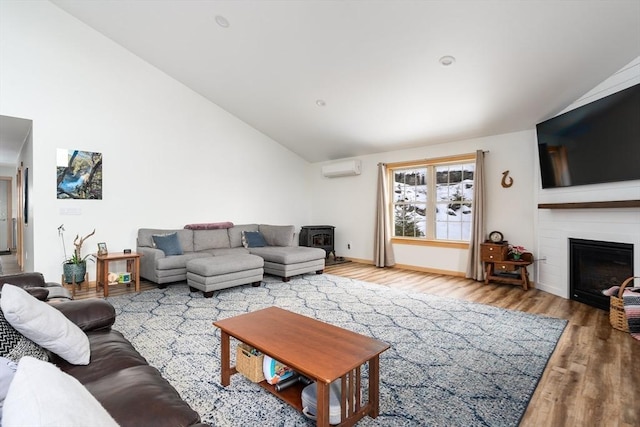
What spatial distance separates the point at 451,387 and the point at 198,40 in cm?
474

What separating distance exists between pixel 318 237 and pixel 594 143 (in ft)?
15.1

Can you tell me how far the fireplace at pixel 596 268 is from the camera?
11.1 ft

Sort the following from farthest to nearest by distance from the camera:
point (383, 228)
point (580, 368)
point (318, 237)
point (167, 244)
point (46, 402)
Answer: point (318, 237)
point (383, 228)
point (167, 244)
point (580, 368)
point (46, 402)

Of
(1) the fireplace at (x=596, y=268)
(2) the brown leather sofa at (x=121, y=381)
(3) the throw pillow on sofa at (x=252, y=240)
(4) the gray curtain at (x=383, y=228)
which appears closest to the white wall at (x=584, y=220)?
(1) the fireplace at (x=596, y=268)

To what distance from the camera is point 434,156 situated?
560 cm

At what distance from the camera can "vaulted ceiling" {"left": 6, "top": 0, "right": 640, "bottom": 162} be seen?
294 centimetres

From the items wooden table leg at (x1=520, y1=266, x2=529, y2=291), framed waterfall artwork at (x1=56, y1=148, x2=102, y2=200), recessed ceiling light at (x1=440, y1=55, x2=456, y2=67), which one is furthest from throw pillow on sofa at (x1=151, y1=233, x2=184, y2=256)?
wooden table leg at (x1=520, y1=266, x2=529, y2=291)

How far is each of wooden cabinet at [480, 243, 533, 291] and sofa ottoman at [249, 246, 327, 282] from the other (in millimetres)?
2533

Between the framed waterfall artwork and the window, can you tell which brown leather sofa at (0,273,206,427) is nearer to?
the framed waterfall artwork

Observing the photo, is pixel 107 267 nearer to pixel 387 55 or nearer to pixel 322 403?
pixel 322 403

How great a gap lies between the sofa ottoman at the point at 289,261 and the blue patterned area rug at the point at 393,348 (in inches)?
19.7

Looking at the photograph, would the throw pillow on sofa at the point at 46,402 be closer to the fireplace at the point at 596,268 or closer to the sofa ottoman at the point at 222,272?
the sofa ottoman at the point at 222,272

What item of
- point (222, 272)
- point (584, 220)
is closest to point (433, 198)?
point (584, 220)

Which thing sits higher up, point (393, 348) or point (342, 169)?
point (342, 169)
